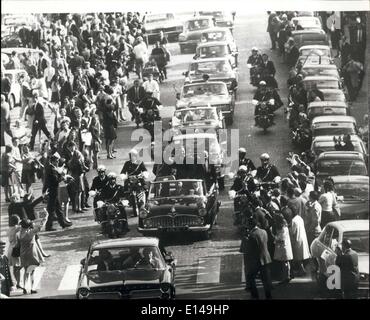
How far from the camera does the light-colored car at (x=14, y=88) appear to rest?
73.6 feet

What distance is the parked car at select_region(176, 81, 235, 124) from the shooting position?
81.3 feet

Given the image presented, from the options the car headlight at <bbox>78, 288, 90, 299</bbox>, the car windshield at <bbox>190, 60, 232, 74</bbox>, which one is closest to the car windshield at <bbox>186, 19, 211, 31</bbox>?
the car windshield at <bbox>190, 60, 232, 74</bbox>

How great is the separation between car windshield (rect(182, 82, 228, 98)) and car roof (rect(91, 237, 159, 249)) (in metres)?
6.51

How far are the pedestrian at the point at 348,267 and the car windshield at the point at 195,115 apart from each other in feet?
18.8

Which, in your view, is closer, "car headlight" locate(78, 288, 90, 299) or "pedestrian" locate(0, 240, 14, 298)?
"car headlight" locate(78, 288, 90, 299)

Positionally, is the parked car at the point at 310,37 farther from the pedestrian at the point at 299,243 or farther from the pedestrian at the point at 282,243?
the pedestrian at the point at 282,243

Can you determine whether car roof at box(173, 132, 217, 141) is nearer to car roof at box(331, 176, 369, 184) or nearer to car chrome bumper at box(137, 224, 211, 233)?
car chrome bumper at box(137, 224, 211, 233)

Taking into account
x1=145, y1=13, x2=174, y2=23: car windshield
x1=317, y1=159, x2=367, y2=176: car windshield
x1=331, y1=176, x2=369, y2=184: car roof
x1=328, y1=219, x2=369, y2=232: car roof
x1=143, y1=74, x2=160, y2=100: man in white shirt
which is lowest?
x1=328, y1=219, x2=369, y2=232: car roof

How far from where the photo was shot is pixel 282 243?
19.9m

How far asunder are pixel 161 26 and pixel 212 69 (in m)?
3.04

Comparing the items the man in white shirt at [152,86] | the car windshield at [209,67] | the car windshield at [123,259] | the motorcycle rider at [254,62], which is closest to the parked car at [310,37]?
the motorcycle rider at [254,62]

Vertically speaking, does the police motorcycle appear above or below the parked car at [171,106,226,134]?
below

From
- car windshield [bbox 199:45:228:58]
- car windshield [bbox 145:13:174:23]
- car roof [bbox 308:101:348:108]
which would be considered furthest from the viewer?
car windshield [bbox 199:45:228:58]
